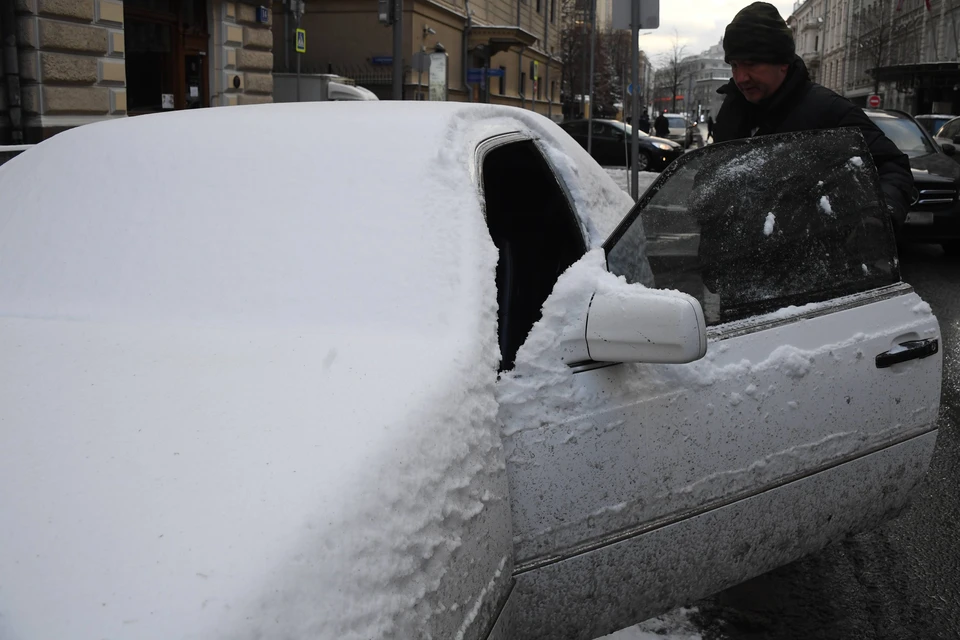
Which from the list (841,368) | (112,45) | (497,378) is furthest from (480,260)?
(112,45)

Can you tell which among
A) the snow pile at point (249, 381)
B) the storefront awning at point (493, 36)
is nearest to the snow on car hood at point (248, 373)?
the snow pile at point (249, 381)

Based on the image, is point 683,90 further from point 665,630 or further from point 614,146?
point 665,630

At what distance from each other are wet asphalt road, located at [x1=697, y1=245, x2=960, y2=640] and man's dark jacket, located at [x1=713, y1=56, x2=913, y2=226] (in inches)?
40.1

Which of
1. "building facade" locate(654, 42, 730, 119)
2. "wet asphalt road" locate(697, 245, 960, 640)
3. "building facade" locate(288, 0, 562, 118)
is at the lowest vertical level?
"wet asphalt road" locate(697, 245, 960, 640)

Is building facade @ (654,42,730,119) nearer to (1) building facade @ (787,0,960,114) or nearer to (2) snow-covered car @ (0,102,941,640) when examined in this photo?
(1) building facade @ (787,0,960,114)

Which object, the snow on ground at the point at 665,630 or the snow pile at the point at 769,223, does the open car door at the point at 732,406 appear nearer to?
the snow pile at the point at 769,223

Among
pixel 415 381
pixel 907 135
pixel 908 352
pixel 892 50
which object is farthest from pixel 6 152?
pixel 892 50

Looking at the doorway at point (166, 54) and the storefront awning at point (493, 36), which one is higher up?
the storefront awning at point (493, 36)

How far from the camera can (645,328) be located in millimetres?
1926

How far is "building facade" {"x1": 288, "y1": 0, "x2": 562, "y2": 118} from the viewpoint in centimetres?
2762

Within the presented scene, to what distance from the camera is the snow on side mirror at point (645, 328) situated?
1905mm

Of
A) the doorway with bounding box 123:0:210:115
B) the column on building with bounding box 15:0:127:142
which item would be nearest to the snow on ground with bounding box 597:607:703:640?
the column on building with bounding box 15:0:127:142

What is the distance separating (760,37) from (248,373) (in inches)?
97.5

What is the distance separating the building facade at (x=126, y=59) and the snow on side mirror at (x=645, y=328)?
36.9 ft
